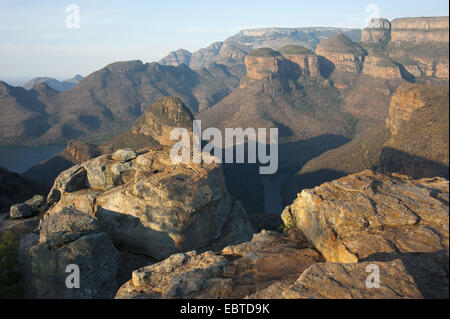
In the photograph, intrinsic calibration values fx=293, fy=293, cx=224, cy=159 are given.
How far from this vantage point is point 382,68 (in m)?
Answer: 139

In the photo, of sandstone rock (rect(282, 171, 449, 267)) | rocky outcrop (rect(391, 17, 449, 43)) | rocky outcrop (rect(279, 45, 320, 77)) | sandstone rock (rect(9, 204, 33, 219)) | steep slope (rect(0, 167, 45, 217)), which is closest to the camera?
sandstone rock (rect(282, 171, 449, 267))

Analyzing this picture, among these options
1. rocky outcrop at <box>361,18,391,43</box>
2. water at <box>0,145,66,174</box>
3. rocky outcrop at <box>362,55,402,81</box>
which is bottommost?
water at <box>0,145,66,174</box>

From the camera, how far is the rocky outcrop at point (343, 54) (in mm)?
166375

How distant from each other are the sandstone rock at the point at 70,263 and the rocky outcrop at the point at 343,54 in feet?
580

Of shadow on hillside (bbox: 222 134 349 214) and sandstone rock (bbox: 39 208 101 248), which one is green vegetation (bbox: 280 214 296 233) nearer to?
sandstone rock (bbox: 39 208 101 248)

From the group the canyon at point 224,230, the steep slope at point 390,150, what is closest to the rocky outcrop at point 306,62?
the steep slope at point 390,150

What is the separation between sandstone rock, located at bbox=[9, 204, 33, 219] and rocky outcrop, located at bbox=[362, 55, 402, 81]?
147 metres

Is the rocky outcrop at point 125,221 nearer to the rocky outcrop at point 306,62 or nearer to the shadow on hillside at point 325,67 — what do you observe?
the rocky outcrop at point 306,62

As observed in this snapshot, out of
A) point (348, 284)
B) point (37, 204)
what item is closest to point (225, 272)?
point (348, 284)

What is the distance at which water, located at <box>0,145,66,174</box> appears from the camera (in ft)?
387

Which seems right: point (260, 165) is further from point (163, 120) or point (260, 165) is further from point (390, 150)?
point (390, 150)

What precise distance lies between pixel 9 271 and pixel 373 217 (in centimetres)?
1678

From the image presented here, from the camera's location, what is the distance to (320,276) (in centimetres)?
782

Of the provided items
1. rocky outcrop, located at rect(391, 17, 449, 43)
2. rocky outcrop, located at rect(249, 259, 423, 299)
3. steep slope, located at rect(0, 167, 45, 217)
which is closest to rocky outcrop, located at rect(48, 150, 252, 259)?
rocky outcrop, located at rect(249, 259, 423, 299)
